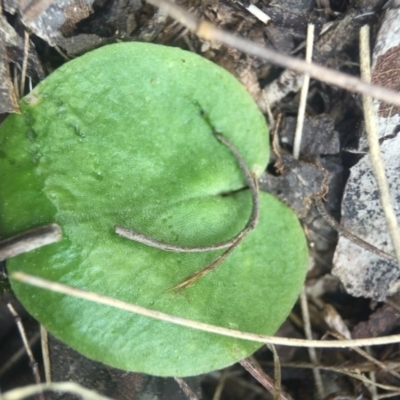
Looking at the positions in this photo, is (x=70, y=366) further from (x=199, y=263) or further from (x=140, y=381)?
(x=199, y=263)

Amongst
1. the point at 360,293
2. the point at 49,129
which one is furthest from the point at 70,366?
the point at 360,293

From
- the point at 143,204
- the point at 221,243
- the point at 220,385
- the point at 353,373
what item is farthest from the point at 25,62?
the point at 353,373

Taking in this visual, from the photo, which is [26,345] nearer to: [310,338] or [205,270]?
[205,270]

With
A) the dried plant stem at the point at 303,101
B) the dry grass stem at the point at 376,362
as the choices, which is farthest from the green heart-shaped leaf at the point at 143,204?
the dry grass stem at the point at 376,362

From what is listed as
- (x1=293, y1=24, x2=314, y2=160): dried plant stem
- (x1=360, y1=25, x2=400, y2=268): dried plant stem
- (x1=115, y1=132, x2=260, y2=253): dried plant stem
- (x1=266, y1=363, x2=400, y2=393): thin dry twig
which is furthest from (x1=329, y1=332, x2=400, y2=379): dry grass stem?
(x1=293, y1=24, x2=314, y2=160): dried plant stem

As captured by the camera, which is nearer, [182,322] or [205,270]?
[182,322]

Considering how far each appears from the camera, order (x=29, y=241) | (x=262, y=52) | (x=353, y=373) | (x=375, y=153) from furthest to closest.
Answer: (x=353, y=373), (x=375, y=153), (x=29, y=241), (x=262, y=52)
